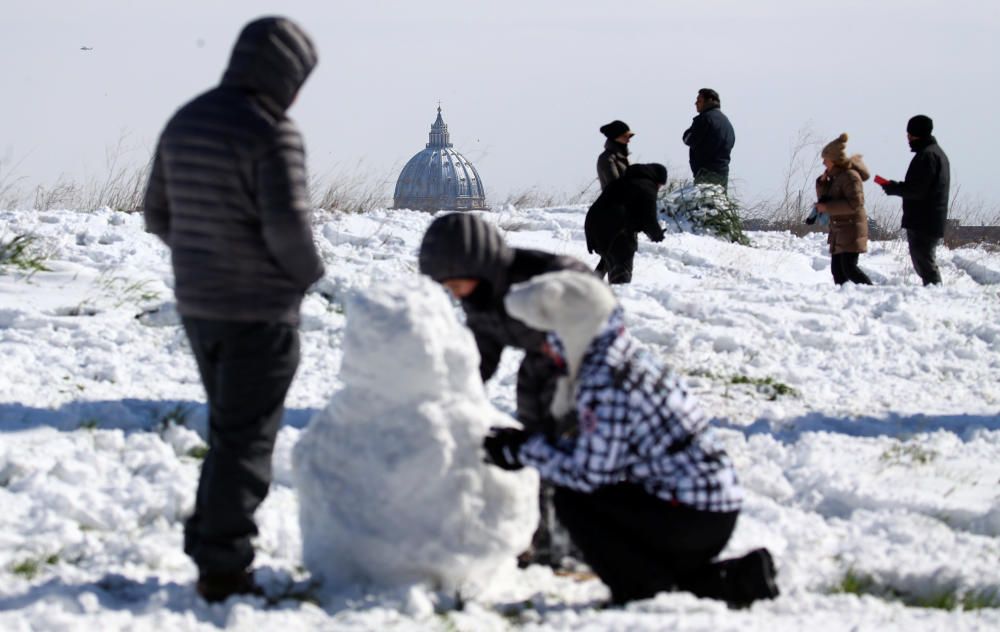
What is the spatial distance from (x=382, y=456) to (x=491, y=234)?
866mm

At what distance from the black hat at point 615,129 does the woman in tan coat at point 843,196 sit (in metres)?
1.80

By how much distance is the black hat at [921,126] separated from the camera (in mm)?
10172

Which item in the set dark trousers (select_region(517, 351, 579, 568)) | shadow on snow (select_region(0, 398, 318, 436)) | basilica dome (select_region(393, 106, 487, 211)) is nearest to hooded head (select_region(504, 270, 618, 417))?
dark trousers (select_region(517, 351, 579, 568))

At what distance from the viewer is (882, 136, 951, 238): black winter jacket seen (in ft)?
32.8

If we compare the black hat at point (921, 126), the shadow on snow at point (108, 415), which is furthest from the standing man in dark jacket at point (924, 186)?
the shadow on snow at point (108, 415)

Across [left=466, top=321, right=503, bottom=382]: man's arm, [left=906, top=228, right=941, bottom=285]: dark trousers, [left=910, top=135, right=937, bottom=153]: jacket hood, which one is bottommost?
[left=466, top=321, right=503, bottom=382]: man's arm

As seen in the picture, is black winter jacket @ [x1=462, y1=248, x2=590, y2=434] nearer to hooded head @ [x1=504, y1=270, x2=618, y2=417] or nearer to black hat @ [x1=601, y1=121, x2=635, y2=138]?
hooded head @ [x1=504, y1=270, x2=618, y2=417]

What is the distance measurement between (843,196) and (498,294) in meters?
7.01

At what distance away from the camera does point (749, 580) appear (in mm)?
3561

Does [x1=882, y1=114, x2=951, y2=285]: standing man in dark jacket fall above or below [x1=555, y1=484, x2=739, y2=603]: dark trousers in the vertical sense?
above

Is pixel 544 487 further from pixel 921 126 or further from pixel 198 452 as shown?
pixel 921 126

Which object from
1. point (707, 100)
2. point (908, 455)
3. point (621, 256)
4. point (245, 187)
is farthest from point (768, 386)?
point (707, 100)

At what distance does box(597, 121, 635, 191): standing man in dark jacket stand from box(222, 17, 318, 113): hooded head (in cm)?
701

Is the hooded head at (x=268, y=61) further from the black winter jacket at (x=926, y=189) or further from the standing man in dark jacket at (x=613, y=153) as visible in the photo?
the black winter jacket at (x=926, y=189)
